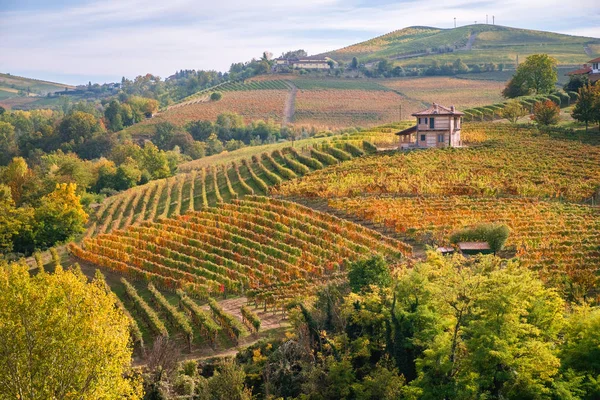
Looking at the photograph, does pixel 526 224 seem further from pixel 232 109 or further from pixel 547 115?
pixel 232 109

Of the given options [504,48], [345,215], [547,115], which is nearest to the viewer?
[345,215]

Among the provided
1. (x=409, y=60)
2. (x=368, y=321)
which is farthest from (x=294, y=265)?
(x=409, y=60)

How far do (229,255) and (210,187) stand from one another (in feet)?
67.2

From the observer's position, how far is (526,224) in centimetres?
4469

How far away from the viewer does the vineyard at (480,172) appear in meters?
53.0

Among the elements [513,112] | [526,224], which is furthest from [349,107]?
[526,224]

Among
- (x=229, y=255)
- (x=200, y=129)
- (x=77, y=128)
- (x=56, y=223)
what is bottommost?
(x=229, y=255)

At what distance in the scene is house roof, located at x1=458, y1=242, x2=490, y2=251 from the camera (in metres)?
41.0

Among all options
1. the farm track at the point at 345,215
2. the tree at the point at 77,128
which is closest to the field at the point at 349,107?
the tree at the point at 77,128

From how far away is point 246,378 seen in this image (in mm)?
30844

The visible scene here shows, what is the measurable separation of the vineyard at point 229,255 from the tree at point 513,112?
35.8 metres

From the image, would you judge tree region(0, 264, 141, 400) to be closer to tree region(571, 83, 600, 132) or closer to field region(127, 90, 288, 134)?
tree region(571, 83, 600, 132)

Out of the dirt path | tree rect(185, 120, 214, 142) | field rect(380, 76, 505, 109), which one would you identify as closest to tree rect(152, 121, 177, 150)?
tree rect(185, 120, 214, 142)

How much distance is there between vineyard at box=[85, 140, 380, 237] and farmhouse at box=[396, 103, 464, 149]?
6.10 meters
